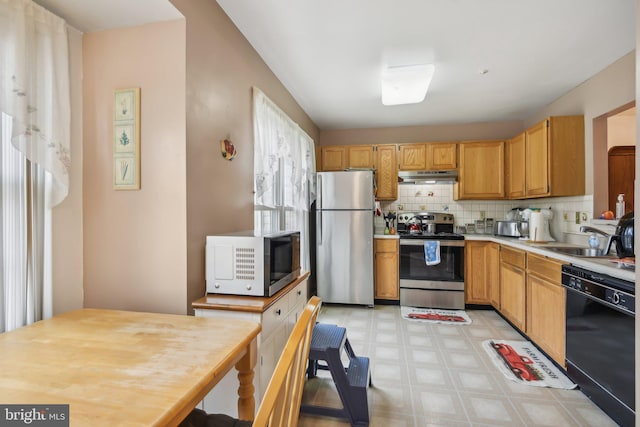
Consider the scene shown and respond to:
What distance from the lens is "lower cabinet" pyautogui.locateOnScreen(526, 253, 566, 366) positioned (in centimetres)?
220

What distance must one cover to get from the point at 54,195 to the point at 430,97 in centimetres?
336

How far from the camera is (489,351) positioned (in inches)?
101

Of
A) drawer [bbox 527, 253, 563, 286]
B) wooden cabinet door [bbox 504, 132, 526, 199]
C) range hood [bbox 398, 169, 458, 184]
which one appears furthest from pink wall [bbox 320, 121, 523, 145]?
drawer [bbox 527, 253, 563, 286]

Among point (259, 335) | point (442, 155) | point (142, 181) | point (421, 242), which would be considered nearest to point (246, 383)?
point (259, 335)

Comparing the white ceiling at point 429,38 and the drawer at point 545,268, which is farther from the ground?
the white ceiling at point 429,38

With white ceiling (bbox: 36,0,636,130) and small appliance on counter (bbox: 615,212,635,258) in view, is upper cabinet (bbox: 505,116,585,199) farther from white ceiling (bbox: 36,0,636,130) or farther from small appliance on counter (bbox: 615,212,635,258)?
small appliance on counter (bbox: 615,212,635,258)

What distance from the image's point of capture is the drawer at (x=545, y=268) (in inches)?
88.0

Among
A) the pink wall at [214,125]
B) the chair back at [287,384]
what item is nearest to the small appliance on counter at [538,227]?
the pink wall at [214,125]

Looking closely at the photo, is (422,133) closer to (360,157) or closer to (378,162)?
(378,162)

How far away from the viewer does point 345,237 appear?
381 centimetres

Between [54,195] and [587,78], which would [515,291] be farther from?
[54,195]

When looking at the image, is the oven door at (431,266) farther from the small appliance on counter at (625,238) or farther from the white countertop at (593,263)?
the small appliance on counter at (625,238)

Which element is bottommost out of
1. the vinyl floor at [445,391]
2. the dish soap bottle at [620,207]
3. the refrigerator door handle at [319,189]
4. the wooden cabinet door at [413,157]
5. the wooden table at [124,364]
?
the vinyl floor at [445,391]

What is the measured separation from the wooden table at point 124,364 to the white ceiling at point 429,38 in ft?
4.85
